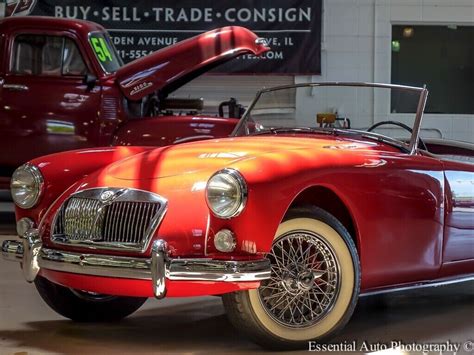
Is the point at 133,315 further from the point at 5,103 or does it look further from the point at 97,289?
the point at 5,103

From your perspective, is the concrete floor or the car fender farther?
the car fender

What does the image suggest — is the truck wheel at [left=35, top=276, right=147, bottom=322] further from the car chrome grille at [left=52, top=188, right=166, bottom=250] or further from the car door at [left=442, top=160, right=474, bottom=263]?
the car door at [left=442, top=160, right=474, bottom=263]

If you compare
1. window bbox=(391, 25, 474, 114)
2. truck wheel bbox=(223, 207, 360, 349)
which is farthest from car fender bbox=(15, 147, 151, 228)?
window bbox=(391, 25, 474, 114)

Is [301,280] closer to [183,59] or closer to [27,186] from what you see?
[27,186]

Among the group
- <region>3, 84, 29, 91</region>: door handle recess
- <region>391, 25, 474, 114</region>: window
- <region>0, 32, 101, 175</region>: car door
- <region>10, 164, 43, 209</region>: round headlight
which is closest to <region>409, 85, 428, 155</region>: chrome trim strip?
<region>10, 164, 43, 209</region>: round headlight

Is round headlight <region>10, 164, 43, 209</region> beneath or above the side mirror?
beneath

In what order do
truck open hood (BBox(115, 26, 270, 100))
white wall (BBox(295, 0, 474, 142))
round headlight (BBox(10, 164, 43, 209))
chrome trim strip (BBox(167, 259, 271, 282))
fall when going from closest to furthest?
1. chrome trim strip (BBox(167, 259, 271, 282))
2. round headlight (BBox(10, 164, 43, 209))
3. truck open hood (BBox(115, 26, 270, 100))
4. white wall (BBox(295, 0, 474, 142))

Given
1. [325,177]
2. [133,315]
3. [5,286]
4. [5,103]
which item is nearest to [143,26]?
[5,103]

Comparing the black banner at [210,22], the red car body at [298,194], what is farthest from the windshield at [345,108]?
the black banner at [210,22]

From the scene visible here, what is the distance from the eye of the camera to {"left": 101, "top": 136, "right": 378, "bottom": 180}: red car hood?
3615mm

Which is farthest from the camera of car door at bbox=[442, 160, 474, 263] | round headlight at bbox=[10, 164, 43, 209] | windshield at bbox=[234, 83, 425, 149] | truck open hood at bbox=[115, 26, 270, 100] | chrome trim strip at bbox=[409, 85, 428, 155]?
truck open hood at bbox=[115, 26, 270, 100]

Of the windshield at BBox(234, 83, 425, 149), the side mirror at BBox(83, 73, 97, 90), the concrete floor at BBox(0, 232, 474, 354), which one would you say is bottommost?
the concrete floor at BBox(0, 232, 474, 354)

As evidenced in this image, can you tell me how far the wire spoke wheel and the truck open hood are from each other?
14.8 ft

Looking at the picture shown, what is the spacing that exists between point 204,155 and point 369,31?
26.5ft
